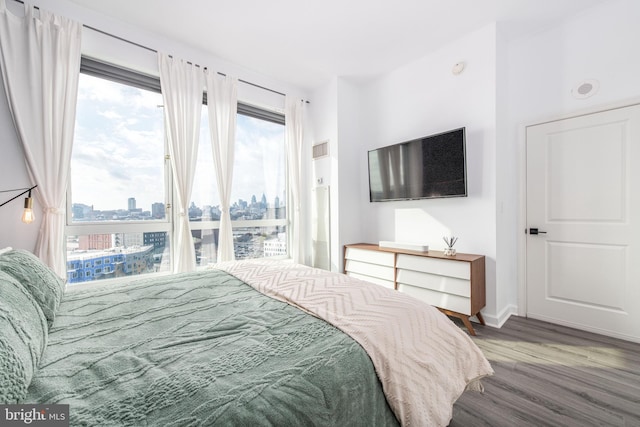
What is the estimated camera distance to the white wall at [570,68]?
2.30m

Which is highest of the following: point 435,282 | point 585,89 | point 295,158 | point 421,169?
point 585,89

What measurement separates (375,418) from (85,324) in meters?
1.21

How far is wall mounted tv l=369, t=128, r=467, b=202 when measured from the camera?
2.79 m

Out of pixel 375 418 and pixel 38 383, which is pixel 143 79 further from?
pixel 375 418

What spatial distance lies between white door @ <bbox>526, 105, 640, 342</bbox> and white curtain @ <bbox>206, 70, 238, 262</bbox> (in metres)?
3.27

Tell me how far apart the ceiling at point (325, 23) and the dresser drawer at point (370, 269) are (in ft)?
8.23

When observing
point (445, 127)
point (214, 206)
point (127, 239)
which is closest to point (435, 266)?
point (445, 127)

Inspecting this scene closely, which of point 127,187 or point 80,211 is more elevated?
point 127,187

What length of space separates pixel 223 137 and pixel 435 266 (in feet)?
9.09

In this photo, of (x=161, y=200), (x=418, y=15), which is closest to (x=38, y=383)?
(x=161, y=200)

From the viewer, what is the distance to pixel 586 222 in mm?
2492

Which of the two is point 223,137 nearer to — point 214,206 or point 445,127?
point 214,206

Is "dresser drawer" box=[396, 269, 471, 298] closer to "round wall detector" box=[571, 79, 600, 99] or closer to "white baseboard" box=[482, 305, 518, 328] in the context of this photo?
"white baseboard" box=[482, 305, 518, 328]

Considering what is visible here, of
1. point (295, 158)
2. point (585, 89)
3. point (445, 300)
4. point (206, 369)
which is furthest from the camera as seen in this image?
point (295, 158)
